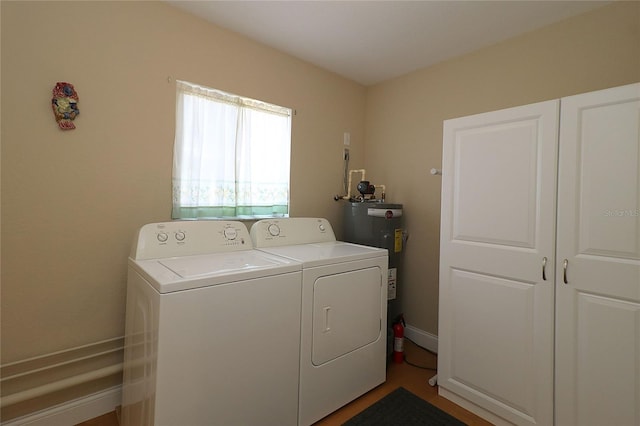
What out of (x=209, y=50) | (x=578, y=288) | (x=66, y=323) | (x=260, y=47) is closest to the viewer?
(x=578, y=288)

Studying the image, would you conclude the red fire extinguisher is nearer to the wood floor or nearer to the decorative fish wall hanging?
the wood floor

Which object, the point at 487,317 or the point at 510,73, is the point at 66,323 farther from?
the point at 510,73

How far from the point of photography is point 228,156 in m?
2.12

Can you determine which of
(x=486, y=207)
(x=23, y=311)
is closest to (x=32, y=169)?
(x=23, y=311)

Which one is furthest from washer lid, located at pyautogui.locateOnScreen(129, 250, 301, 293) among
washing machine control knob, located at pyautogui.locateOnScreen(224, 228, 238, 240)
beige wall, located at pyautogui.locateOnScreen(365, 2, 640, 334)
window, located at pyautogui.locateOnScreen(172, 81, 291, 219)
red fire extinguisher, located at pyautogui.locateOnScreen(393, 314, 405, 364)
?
beige wall, located at pyautogui.locateOnScreen(365, 2, 640, 334)

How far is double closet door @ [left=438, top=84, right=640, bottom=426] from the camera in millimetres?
1259

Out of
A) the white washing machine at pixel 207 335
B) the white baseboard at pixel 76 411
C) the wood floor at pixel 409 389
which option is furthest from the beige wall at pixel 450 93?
the white baseboard at pixel 76 411

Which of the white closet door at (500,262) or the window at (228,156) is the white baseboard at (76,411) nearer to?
the window at (228,156)

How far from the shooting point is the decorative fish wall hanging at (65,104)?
1.50m

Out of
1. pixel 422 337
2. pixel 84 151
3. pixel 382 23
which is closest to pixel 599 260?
pixel 422 337

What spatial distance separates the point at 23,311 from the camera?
4.82 ft

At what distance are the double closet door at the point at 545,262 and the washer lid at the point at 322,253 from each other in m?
0.52

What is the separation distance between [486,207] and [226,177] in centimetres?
169

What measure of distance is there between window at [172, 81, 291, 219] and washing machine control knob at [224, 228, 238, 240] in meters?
0.27
